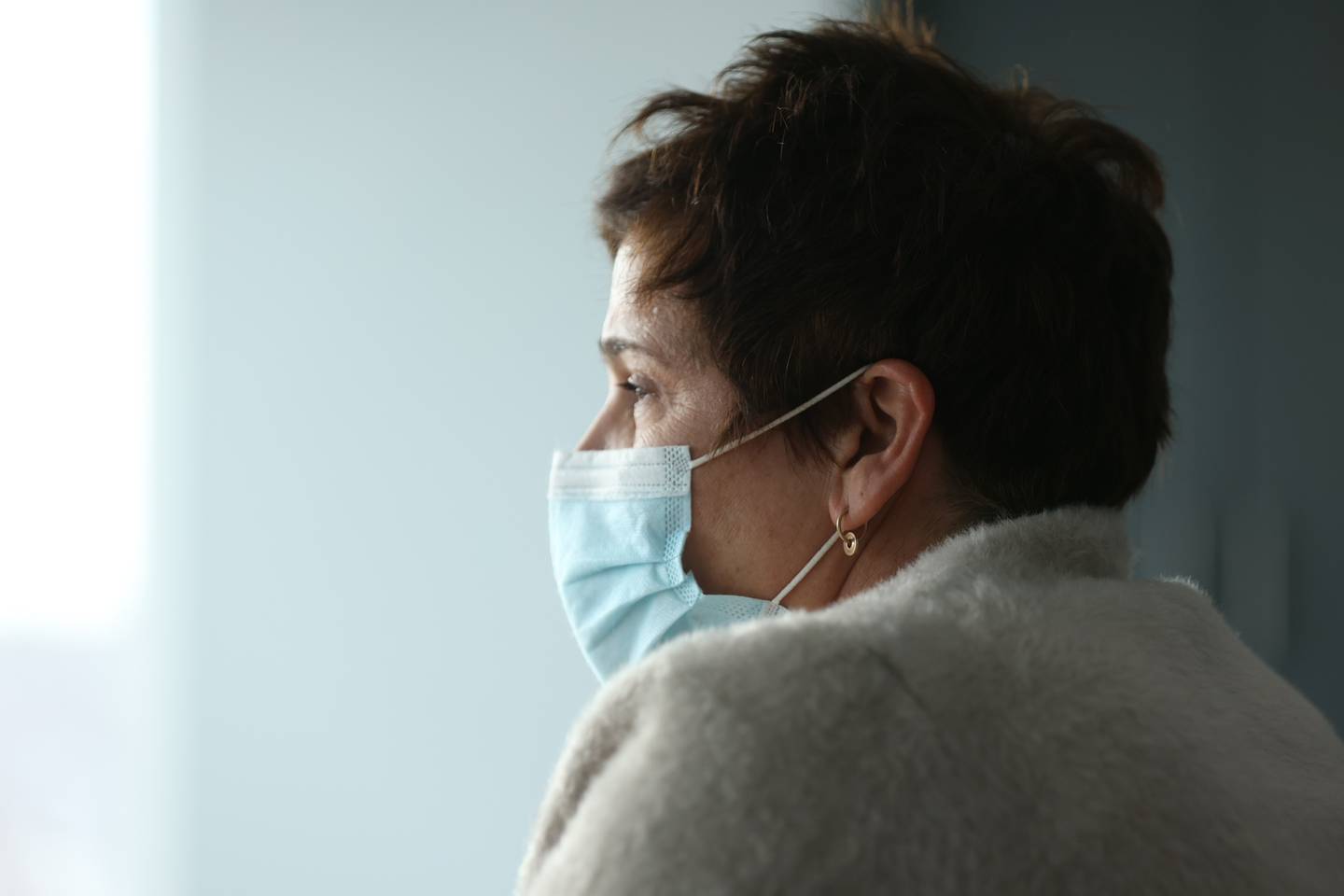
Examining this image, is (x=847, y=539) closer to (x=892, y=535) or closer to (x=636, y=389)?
(x=892, y=535)

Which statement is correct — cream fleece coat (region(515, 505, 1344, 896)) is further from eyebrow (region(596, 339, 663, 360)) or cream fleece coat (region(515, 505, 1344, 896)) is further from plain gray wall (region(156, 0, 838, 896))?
plain gray wall (region(156, 0, 838, 896))

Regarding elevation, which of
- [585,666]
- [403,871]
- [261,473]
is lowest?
[403,871]

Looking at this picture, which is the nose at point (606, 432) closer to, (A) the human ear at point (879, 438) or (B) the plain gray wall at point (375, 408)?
(A) the human ear at point (879, 438)

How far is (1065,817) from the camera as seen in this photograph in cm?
60

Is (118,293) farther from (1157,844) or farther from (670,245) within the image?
(1157,844)

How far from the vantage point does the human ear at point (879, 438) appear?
958 mm

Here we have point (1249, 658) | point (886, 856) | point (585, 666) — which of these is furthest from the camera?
point (585, 666)

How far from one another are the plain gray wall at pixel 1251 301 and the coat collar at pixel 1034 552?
0.66 m

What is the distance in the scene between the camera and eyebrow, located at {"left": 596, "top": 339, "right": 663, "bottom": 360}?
1.07 m

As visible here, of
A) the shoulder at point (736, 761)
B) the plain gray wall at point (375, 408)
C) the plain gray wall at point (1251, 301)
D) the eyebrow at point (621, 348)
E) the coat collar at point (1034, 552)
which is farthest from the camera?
the plain gray wall at point (375, 408)

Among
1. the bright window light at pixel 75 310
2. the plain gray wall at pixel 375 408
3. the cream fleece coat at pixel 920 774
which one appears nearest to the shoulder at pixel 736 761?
the cream fleece coat at pixel 920 774

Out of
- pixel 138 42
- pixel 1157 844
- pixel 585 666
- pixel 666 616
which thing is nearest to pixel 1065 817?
pixel 1157 844

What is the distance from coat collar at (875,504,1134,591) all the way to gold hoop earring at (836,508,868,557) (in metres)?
0.10

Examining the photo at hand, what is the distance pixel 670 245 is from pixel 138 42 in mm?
1424
